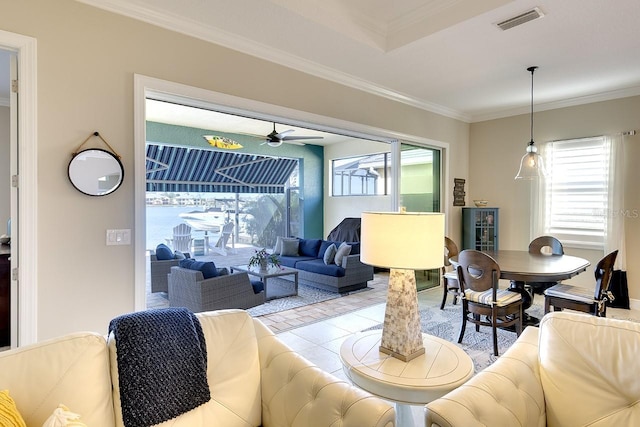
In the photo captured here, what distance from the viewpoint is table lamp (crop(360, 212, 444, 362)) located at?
5.68 feet

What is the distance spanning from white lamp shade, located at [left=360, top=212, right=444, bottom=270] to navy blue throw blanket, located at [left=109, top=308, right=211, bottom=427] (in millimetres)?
929

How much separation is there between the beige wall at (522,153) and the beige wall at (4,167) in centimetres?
682

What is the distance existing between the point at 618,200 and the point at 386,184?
403 centimetres

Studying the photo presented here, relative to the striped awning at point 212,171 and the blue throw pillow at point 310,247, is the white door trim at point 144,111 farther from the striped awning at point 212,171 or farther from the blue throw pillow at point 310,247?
the striped awning at point 212,171

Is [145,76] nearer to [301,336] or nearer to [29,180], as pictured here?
[29,180]

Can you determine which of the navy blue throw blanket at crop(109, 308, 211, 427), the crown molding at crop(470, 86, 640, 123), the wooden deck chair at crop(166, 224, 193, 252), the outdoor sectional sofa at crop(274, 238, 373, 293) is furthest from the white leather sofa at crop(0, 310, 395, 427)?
the wooden deck chair at crop(166, 224, 193, 252)

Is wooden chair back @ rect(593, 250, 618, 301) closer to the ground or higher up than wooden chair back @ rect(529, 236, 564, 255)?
closer to the ground

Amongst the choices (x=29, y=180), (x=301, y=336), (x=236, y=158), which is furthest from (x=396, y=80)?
(x=236, y=158)

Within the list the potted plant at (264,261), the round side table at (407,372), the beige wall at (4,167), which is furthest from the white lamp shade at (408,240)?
the beige wall at (4,167)

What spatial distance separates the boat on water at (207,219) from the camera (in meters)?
8.21

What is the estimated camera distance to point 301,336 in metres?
3.77

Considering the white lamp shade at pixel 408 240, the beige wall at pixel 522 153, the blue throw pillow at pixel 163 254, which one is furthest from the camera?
the blue throw pillow at pixel 163 254

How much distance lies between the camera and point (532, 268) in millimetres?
3314

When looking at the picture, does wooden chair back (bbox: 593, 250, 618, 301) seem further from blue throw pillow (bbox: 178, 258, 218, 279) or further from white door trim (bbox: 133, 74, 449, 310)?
blue throw pillow (bbox: 178, 258, 218, 279)
